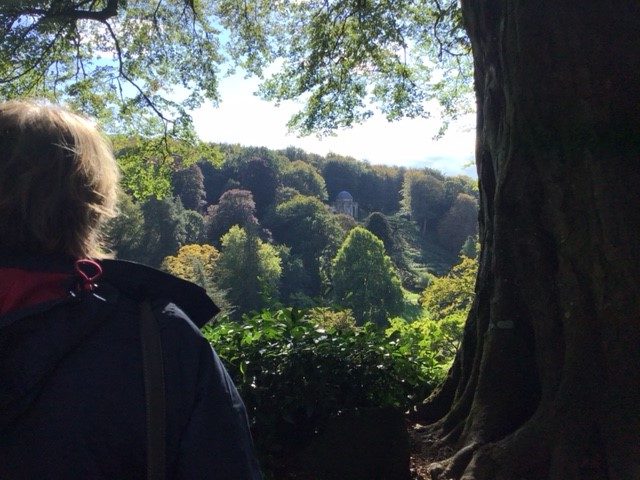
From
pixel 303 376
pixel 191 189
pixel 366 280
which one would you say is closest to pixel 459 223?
pixel 366 280

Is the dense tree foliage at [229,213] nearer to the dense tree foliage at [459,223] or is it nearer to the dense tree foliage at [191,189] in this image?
the dense tree foliage at [191,189]

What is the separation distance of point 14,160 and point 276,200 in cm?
7607

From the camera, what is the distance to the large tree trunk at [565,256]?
316 centimetres

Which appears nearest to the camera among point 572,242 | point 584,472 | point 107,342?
point 107,342

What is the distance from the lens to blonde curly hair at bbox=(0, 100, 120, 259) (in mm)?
1293

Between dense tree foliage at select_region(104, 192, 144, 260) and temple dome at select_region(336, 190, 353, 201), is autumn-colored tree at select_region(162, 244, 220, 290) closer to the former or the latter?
dense tree foliage at select_region(104, 192, 144, 260)

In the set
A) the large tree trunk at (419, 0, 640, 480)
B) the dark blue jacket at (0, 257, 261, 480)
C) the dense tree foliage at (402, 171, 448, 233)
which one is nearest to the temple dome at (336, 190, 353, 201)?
the dense tree foliage at (402, 171, 448, 233)

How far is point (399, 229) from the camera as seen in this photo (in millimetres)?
74125

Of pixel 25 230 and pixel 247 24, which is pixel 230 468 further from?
pixel 247 24

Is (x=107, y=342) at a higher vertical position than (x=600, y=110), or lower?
lower

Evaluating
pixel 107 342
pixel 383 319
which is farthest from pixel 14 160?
pixel 383 319

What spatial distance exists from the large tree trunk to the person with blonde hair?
Result: 2.52 m

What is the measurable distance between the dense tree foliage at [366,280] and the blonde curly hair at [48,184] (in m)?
48.5

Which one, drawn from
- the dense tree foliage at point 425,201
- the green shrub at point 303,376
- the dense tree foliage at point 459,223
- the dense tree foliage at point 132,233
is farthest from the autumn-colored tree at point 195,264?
the green shrub at point 303,376
